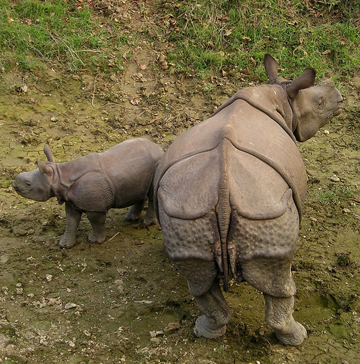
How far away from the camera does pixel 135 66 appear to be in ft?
30.4

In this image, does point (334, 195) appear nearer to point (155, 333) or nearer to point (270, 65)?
point (270, 65)

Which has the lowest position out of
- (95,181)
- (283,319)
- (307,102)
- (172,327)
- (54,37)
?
(172,327)

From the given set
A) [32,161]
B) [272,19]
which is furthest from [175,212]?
[272,19]

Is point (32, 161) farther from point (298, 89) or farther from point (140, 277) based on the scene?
point (298, 89)

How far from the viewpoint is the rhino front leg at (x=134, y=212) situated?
6562 millimetres

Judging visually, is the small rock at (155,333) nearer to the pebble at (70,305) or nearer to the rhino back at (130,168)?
the pebble at (70,305)

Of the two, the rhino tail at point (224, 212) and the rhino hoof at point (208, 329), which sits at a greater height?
the rhino tail at point (224, 212)

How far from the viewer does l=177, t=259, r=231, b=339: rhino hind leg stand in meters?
4.16

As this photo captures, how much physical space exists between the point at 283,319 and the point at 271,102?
7.17ft

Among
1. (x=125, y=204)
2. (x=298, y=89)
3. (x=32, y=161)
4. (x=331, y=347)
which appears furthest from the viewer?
(x=32, y=161)

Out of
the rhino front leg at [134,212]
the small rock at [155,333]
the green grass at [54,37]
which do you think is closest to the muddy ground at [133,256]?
the small rock at [155,333]

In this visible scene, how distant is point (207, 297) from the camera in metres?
4.44

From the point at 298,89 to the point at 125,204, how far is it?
2326 millimetres

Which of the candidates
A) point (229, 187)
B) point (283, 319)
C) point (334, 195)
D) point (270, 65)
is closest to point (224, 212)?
point (229, 187)
